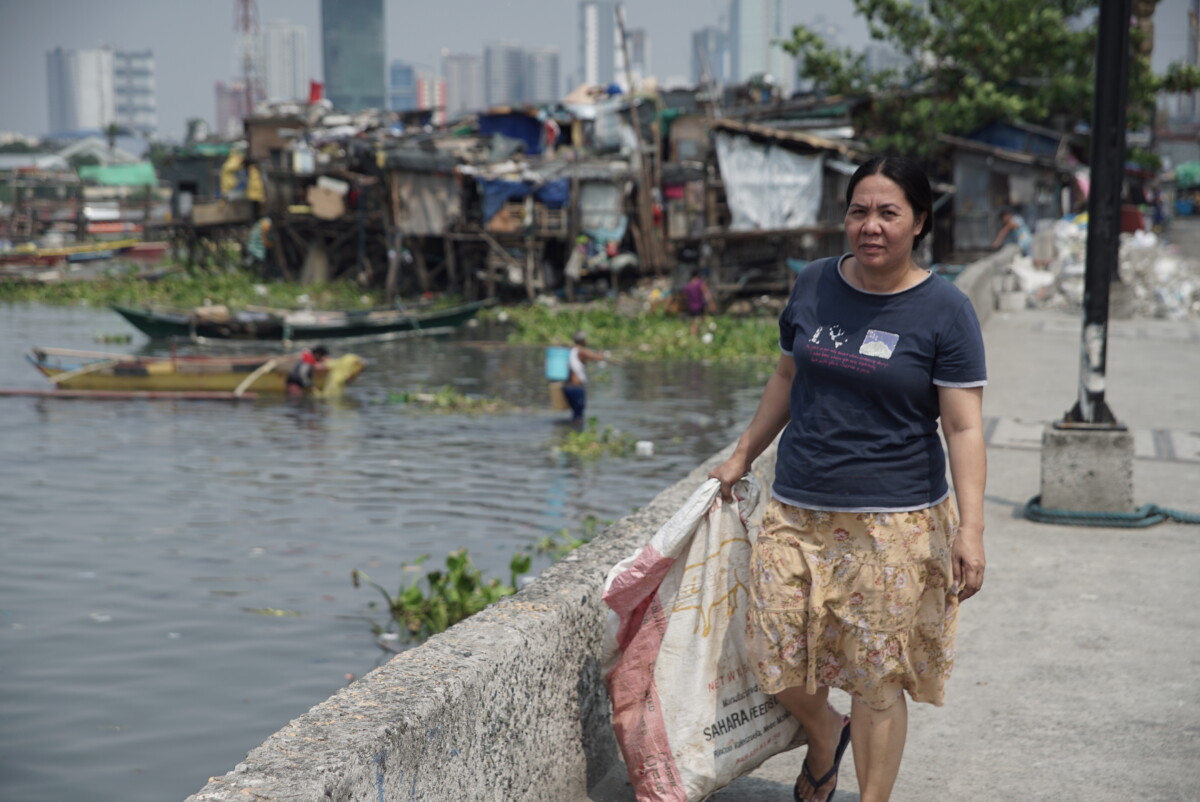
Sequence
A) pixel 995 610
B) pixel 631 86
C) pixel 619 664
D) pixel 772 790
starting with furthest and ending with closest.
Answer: pixel 631 86
pixel 995 610
pixel 772 790
pixel 619 664

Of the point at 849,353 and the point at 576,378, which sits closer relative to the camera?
the point at 849,353

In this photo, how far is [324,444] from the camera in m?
15.1

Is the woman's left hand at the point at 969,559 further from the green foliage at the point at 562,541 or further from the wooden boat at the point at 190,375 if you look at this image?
the wooden boat at the point at 190,375

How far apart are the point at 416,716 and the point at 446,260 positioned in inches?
1339

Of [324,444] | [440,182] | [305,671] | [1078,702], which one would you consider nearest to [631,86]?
[440,182]

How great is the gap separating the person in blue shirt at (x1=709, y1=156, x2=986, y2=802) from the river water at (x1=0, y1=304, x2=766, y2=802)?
4130 millimetres

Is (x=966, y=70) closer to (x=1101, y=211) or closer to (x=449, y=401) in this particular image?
(x=449, y=401)

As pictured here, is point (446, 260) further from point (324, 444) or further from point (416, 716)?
point (416, 716)

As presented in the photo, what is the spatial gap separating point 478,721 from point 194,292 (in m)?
36.1

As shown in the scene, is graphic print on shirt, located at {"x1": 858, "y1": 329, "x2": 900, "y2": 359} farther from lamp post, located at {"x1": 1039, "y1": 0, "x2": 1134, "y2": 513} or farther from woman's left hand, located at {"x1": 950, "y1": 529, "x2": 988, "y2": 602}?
lamp post, located at {"x1": 1039, "y1": 0, "x2": 1134, "y2": 513}

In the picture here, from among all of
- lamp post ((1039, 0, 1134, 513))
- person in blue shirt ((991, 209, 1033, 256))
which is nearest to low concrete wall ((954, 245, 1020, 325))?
lamp post ((1039, 0, 1134, 513))

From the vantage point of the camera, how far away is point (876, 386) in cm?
289

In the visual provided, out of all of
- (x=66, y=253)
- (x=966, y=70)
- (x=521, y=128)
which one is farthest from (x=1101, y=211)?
(x=66, y=253)

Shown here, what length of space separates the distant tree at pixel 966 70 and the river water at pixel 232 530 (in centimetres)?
1225
